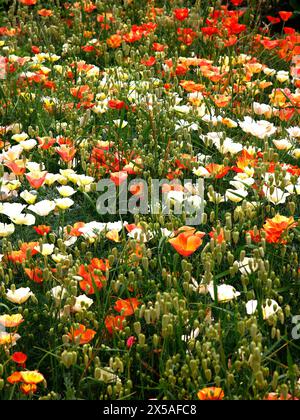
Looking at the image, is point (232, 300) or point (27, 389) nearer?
point (27, 389)

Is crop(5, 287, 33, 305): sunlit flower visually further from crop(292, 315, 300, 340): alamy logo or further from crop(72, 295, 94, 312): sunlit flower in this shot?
crop(292, 315, 300, 340): alamy logo

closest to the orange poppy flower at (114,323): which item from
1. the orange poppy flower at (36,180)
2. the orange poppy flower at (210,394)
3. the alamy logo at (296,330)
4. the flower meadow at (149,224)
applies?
the flower meadow at (149,224)

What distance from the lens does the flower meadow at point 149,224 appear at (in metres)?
2.16

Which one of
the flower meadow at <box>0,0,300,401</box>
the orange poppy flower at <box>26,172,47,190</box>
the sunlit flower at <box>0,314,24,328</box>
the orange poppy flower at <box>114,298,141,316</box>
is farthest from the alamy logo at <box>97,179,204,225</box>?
the sunlit flower at <box>0,314,24,328</box>

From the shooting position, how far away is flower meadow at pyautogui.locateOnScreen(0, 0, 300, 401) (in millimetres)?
2162

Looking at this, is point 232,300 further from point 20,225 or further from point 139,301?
point 20,225

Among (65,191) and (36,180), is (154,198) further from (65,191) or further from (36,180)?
(36,180)

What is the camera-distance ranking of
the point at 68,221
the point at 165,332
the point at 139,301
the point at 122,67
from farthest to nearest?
the point at 122,67 < the point at 68,221 < the point at 139,301 < the point at 165,332

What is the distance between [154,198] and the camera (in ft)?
9.57

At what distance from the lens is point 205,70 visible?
3.81 metres

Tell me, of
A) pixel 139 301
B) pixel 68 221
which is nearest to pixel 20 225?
pixel 68 221

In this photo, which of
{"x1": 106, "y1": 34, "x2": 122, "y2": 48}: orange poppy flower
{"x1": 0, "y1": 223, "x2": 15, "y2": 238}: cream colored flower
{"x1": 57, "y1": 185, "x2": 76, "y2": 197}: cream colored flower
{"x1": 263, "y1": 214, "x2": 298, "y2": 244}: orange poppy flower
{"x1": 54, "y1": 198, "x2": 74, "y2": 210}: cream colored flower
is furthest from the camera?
{"x1": 106, "y1": 34, "x2": 122, "y2": 48}: orange poppy flower

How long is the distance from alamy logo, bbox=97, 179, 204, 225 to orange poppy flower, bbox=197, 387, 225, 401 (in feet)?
2.74

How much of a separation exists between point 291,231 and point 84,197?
31.6 inches
